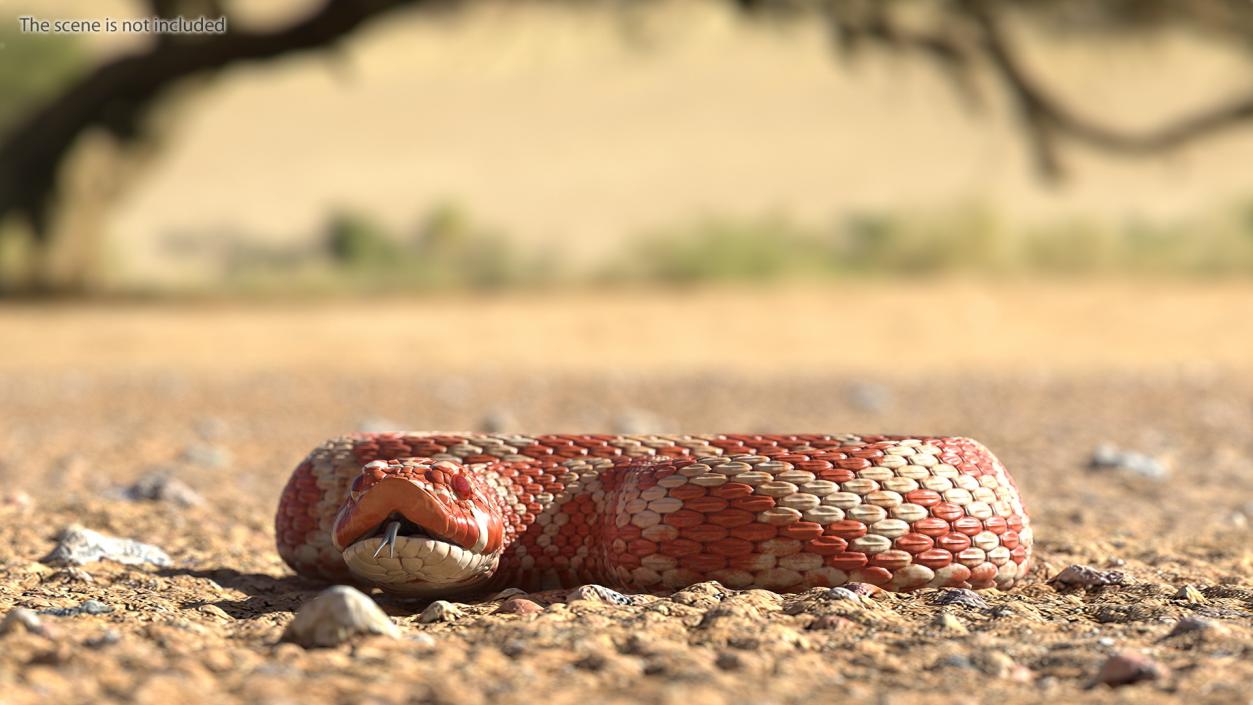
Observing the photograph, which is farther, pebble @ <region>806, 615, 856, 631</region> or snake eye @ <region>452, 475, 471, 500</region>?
snake eye @ <region>452, 475, 471, 500</region>

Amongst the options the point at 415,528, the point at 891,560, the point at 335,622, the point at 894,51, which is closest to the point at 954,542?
the point at 891,560

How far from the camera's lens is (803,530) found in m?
3.87

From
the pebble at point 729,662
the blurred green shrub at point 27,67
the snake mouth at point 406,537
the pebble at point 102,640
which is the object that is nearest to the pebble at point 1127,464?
the snake mouth at point 406,537

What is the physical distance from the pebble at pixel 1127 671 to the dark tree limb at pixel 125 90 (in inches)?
637

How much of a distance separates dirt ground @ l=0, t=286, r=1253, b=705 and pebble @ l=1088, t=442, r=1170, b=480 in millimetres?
104

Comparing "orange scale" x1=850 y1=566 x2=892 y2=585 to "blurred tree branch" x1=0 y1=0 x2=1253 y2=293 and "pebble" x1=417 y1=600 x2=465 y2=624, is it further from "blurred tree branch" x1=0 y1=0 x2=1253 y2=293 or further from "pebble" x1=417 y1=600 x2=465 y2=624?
"blurred tree branch" x1=0 y1=0 x2=1253 y2=293

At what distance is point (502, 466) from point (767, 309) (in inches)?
546

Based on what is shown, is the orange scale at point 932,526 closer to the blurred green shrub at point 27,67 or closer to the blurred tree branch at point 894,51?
the blurred tree branch at point 894,51

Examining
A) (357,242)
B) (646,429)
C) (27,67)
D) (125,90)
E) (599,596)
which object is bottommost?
(357,242)

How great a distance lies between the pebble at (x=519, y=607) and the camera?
12.3 ft

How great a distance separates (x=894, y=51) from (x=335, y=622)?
1612cm

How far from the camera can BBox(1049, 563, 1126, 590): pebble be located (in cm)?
417

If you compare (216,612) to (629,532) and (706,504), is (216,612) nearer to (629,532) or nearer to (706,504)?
(629,532)

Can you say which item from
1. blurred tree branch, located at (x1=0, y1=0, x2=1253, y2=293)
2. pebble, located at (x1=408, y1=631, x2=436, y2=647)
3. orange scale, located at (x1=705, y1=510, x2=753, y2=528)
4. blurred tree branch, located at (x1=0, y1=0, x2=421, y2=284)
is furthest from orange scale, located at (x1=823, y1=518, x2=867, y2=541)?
blurred tree branch, located at (x1=0, y1=0, x2=421, y2=284)
